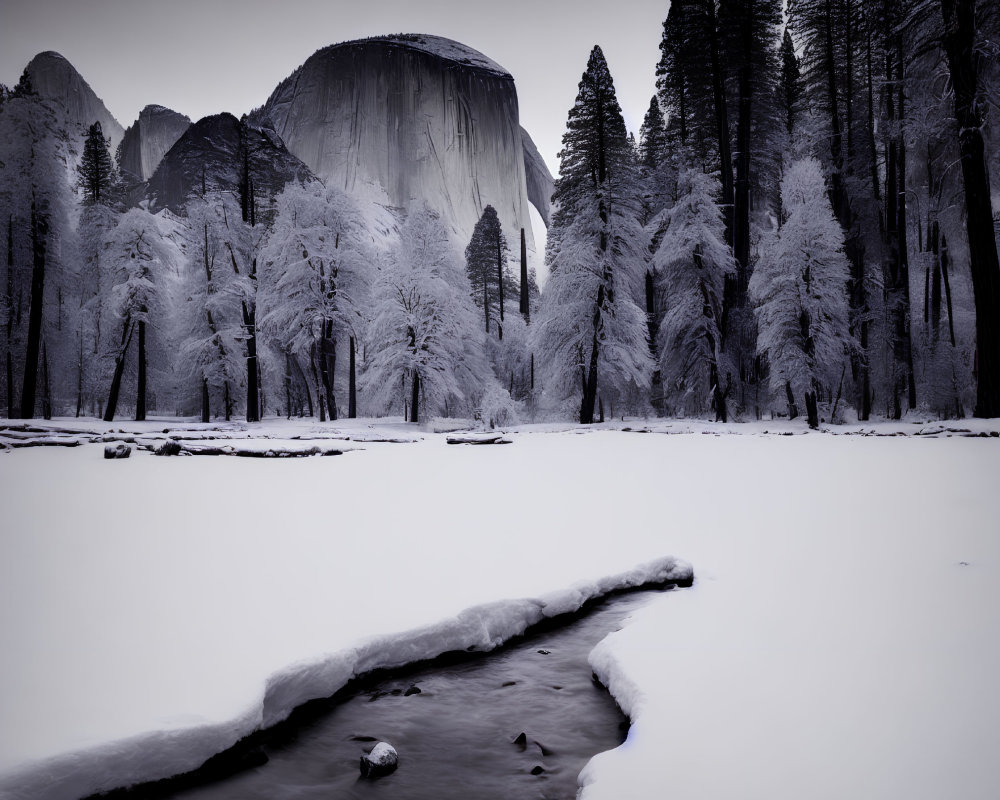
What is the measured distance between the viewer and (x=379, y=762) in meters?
2.52

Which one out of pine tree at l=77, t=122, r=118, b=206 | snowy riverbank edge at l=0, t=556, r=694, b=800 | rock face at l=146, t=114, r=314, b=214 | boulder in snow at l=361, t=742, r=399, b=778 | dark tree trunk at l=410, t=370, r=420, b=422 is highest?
rock face at l=146, t=114, r=314, b=214

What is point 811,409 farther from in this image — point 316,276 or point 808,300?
point 316,276

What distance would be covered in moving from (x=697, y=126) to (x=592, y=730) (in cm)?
2972

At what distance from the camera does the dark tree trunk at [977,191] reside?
11570mm

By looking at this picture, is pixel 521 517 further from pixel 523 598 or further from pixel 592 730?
pixel 592 730

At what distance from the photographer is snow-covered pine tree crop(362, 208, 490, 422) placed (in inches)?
991

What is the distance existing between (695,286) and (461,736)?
21749 millimetres

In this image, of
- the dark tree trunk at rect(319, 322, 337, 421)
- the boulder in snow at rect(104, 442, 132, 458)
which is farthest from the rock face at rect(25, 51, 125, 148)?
the boulder in snow at rect(104, 442, 132, 458)

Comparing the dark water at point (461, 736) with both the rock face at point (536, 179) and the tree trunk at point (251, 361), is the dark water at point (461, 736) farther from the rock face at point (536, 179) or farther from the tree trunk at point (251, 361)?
the rock face at point (536, 179)

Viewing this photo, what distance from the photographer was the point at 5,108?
72.5 feet

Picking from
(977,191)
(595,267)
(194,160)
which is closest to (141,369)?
(595,267)

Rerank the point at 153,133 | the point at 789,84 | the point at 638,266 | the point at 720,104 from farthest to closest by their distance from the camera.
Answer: the point at 153,133, the point at 789,84, the point at 720,104, the point at 638,266

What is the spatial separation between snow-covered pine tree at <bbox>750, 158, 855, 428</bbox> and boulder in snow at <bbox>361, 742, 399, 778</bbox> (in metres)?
19.8

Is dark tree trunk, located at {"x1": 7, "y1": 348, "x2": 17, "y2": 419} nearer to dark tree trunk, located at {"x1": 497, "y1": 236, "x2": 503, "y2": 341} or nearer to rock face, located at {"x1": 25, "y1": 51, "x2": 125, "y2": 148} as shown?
dark tree trunk, located at {"x1": 497, "y1": 236, "x2": 503, "y2": 341}
